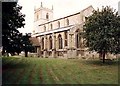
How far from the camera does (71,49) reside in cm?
5028

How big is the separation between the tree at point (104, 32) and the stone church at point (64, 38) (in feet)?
60.2

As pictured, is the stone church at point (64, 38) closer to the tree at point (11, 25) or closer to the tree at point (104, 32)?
the tree at point (104, 32)

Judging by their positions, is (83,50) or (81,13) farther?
(81,13)

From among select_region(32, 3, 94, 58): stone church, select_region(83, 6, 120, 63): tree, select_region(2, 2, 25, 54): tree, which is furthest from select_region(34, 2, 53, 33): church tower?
select_region(2, 2, 25, 54): tree

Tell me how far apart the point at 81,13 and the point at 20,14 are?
34.8 m

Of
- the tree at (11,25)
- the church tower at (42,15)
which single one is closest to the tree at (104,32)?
the tree at (11,25)

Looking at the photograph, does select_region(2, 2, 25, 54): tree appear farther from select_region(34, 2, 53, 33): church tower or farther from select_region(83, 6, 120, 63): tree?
select_region(34, 2, 53, 33): church tower

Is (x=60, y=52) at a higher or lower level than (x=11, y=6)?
lower

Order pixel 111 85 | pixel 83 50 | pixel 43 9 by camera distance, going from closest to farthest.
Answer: pixel 111 85 → pixel 83 50 → pixel 43 9

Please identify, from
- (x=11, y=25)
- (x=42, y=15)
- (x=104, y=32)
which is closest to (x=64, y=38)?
(x=104, y=32)

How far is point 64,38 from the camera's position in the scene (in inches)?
2376

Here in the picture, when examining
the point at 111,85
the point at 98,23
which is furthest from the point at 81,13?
the point at 111,85

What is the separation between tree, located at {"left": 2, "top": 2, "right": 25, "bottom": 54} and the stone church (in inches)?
950

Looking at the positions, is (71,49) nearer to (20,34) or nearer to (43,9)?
(20,34)
